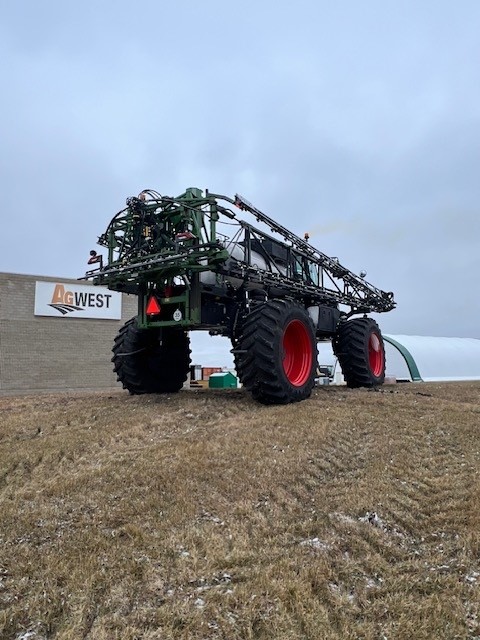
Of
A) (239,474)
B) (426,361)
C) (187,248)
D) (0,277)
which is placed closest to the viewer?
(239,474)

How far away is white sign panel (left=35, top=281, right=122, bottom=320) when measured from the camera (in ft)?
59.8

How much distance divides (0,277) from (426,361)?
770 inches

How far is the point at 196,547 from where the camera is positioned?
10.8 ft

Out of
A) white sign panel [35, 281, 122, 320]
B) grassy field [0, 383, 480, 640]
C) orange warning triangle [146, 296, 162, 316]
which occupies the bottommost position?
grassy field [0, 383, 480, 640]

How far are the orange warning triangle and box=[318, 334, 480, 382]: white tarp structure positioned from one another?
17.7 meters

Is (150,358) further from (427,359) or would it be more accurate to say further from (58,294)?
(427,359)

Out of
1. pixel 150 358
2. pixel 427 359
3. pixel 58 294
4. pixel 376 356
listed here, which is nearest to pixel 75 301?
pixel 58 294

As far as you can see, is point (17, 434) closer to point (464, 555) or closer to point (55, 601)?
point (55, 601)

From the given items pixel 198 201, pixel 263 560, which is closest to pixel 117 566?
pixel 263 560

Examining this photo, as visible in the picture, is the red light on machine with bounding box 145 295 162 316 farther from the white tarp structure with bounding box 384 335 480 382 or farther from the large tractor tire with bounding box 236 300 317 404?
the white tarp structure with bounding box 384 335 480 382

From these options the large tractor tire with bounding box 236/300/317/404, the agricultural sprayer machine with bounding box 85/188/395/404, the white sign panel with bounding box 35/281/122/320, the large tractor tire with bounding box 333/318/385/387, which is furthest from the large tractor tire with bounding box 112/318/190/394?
the white sign panel with bounding box 35/281/122/320

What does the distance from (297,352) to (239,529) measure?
507 centimetres

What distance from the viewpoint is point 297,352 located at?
8.46m

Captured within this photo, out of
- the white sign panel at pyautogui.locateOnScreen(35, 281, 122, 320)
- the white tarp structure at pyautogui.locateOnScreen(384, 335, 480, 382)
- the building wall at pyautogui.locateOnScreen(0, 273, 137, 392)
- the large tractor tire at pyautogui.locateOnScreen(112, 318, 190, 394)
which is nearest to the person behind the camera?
the large tractor tire at pyautogui.locateOnScreen(112, 318, 190, 394)
